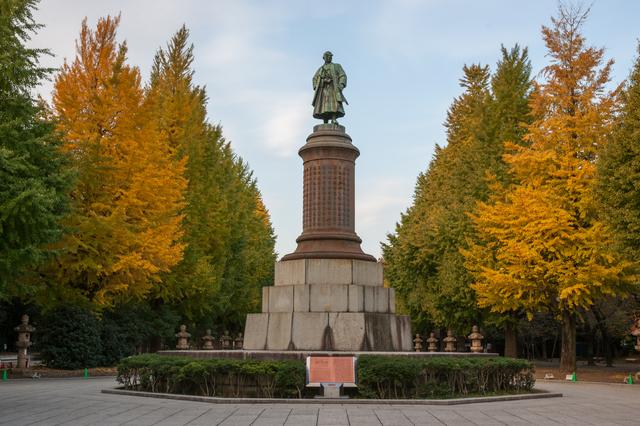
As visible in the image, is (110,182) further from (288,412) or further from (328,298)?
(288,412)

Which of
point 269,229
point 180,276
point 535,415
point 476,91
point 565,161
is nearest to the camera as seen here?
point 535,415

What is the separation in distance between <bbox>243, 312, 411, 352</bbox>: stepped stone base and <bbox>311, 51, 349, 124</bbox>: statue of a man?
749 centimetres

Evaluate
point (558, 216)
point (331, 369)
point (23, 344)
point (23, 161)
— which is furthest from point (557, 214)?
point (23, 344)

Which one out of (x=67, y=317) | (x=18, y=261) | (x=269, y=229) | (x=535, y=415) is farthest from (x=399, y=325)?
(x=269, y=229)

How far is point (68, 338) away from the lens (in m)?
25.5

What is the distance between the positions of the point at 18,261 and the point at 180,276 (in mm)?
17116

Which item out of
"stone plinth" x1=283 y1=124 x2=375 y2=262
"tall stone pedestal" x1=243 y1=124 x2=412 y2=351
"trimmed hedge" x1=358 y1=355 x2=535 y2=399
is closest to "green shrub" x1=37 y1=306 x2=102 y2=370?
"tall stone pedestal" x1=243 y1=124 x2=412 y2=351

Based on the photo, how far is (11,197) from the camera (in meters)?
15.6

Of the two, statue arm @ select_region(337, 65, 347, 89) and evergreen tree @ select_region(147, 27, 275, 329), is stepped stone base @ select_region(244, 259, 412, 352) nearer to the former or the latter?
statue arm @ select_region(337, 65, 347, 89)

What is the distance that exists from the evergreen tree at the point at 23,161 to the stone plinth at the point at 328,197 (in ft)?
25.4

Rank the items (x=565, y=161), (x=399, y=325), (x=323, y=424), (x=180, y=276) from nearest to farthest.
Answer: (x=323, y=424) → (x=399, y=325) → (x=565, y=161) → (x=180, y=276)

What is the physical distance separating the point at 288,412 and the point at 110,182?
658 inches

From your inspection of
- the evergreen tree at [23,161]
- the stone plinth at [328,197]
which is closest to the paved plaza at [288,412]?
the evergreen tree at [23,161]

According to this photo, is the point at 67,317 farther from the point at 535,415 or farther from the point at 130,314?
the point at 535,415
